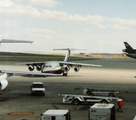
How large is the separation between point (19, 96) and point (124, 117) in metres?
17.6

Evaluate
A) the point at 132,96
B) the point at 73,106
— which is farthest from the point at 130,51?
the point at 73,106

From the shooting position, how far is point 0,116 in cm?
2856

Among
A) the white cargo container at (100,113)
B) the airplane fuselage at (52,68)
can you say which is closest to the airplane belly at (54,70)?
the airplane fuselage at (52,68)

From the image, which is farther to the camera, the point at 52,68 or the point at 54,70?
the point at 54,70

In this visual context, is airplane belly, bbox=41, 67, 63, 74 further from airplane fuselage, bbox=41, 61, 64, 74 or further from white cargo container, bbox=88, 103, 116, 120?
white cargo container, bbox=88, 103, 116, 120

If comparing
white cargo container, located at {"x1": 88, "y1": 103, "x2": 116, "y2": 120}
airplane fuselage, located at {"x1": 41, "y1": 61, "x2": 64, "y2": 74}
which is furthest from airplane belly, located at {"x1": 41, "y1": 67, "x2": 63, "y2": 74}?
white cargo container, located at {"x1": 88, "y1": 103, "x2": 116, "y2": 120}

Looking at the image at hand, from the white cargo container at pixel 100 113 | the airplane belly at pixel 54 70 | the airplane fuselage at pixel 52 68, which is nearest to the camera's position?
the white cargo container at pixel 100 113

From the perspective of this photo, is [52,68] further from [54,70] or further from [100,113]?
[100,113]

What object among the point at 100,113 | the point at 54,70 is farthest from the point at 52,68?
the point at 100,113

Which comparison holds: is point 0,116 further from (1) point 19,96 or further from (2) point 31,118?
(1) point 19,96

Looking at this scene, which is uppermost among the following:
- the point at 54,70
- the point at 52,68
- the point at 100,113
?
the point at 52,68

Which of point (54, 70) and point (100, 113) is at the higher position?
point (54, 70)

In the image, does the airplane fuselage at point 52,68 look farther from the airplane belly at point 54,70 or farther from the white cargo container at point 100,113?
the white cargo container at point 100,113

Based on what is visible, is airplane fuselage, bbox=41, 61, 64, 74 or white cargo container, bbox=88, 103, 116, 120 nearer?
white cargo container, bbox=88, 103, 116, 120
